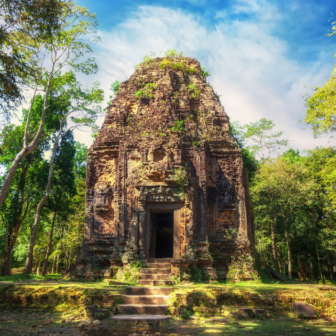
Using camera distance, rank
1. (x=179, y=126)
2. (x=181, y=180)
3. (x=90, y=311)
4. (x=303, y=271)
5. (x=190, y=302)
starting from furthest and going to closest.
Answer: (x=303, y=271)
(x=179, y=126)
(x=181, y=180)
(x=190, y=302)
(x=90, y=311)

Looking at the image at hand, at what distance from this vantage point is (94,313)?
7309 millimetres

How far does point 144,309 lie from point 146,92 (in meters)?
10.3

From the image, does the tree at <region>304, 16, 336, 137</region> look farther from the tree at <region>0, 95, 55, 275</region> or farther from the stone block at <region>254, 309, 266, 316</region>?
the tree at <region>0, 95, 55, 275</region>

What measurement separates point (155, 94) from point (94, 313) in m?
10.3

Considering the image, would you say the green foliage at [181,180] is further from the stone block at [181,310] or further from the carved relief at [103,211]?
the stone block at [181,310]

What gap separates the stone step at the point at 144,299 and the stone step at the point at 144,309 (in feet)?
1.29

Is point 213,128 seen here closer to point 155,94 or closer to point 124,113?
point 155,94

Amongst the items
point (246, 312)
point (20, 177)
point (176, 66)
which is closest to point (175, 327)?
point (246, 312)

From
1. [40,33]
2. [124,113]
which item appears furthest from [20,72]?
[124,113]

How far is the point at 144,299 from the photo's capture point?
8227 millimetres

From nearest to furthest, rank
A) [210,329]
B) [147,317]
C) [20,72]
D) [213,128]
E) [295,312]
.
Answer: [210,329] < [147,317] < [295,312] < [20,72] < [213,128]

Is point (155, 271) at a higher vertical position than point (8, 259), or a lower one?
lower

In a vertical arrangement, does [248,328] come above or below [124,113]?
below

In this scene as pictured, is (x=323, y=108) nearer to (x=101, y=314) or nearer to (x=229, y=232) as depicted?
(x=229, y=232)
